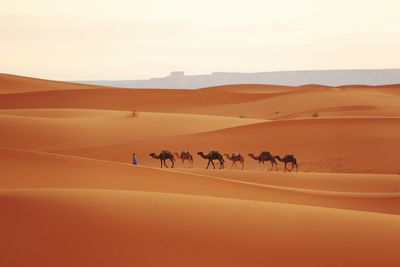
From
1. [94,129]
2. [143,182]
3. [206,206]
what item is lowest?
[206,206]

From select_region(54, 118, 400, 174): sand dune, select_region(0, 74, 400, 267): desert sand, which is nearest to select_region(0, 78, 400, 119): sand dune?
select_region(54, 118, 400, 174): sand dune

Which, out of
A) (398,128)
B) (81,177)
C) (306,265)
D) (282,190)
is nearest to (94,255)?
(306,265)

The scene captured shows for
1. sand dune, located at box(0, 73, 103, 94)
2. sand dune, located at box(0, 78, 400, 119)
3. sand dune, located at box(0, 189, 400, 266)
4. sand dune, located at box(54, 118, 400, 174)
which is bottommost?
sand dune, located at box(0, 189, 400, 266)

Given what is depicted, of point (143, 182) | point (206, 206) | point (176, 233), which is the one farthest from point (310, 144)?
point (176, 233)

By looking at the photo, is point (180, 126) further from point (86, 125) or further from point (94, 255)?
point (94, 255)

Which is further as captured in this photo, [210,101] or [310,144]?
[210,101]

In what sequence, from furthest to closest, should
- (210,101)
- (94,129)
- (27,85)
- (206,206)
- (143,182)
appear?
1. (27,85)
2. (210,101)
3. (94,129)
4. (143,182)
5. (206,206)

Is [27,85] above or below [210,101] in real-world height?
above

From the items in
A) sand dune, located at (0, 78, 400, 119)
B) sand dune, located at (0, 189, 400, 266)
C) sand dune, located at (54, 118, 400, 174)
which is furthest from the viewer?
sand dune, located at (0, 78, 400, 119)

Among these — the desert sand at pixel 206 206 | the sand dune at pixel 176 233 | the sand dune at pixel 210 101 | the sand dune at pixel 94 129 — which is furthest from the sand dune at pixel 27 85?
the sand dune at pixel 176 233

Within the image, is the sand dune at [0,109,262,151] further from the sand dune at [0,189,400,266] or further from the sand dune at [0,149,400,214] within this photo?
the sand dune at [0,189,400,266]

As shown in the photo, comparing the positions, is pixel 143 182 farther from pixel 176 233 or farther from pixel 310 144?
pixel 310 144

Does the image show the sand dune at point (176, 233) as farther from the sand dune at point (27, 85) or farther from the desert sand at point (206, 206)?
the sand dune at point (27, 85)

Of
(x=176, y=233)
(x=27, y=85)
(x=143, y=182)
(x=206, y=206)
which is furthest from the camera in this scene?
(x=27, y=85)
